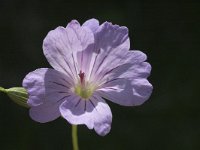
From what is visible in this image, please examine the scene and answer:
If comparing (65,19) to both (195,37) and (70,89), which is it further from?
(70,89)

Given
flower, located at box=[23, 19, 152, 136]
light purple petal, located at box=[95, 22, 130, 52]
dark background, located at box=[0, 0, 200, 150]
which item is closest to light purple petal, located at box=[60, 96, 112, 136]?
flower, located at box=[23, 19, 152, 136]

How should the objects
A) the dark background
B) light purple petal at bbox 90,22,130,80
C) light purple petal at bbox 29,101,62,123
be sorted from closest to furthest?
light purple petal at bbox 29,101,62,123 < light purple petal at bbox 90,22,130,80 < the dark background

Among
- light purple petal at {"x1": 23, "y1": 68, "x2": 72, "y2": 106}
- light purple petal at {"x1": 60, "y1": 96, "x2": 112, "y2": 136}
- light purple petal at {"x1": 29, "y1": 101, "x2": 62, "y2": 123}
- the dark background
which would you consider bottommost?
the dark background

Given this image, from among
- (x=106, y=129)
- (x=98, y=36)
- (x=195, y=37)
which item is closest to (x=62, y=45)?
(x=98, y=36)

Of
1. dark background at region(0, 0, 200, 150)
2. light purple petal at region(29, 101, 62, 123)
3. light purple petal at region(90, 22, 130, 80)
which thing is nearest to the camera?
light purple petal at region(29, 101, 62, 123)

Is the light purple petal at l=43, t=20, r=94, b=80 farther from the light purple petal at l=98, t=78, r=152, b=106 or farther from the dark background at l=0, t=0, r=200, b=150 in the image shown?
the dark background at l=0, t=0, r=200, b=150

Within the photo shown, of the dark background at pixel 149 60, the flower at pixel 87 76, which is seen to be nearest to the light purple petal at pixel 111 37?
the flower at pixel 87 76

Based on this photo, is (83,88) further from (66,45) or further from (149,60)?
(149,60)
